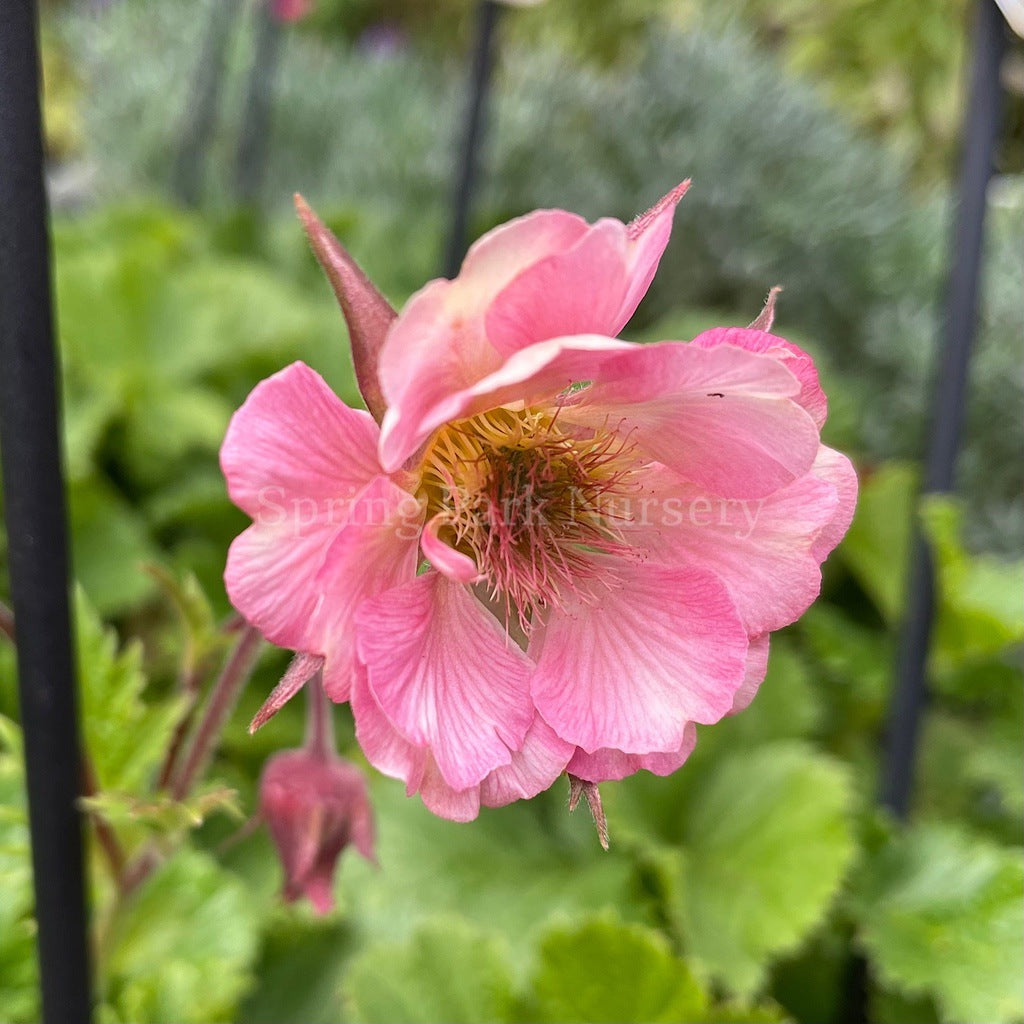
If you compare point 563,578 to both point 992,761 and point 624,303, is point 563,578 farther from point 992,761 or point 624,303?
point 992,761

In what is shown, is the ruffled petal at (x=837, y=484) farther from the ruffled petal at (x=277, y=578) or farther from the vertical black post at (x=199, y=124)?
the vertical black post at (x=199, y=124)

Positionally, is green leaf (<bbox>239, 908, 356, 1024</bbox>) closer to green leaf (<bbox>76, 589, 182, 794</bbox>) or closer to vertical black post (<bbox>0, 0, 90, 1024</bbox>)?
green leaf (<bbox>76, 589, 182, 794</bbox>)

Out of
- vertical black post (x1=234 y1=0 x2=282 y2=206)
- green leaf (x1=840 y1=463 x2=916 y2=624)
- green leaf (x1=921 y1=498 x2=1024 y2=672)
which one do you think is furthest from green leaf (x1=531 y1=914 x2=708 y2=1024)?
vertical black post (x1=234 y1=0 x2=282 y2=206)

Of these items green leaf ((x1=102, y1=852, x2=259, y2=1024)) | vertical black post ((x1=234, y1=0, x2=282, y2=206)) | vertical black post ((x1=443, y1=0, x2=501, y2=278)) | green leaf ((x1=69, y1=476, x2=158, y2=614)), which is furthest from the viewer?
vertical black post ((x1=234, y1=0, x2=282, y2=206))

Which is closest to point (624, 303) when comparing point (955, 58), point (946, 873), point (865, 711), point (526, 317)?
point (526, 317)

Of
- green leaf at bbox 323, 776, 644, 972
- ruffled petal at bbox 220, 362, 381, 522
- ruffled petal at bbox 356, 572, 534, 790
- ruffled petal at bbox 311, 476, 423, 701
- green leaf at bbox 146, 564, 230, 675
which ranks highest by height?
ruffled petal at bbox 220, 362, 381, 522

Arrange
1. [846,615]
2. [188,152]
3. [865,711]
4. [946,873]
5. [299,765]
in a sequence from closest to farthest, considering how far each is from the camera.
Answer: [299,765] → [946,873] → [865,711] → [846,615] → [188,152]
